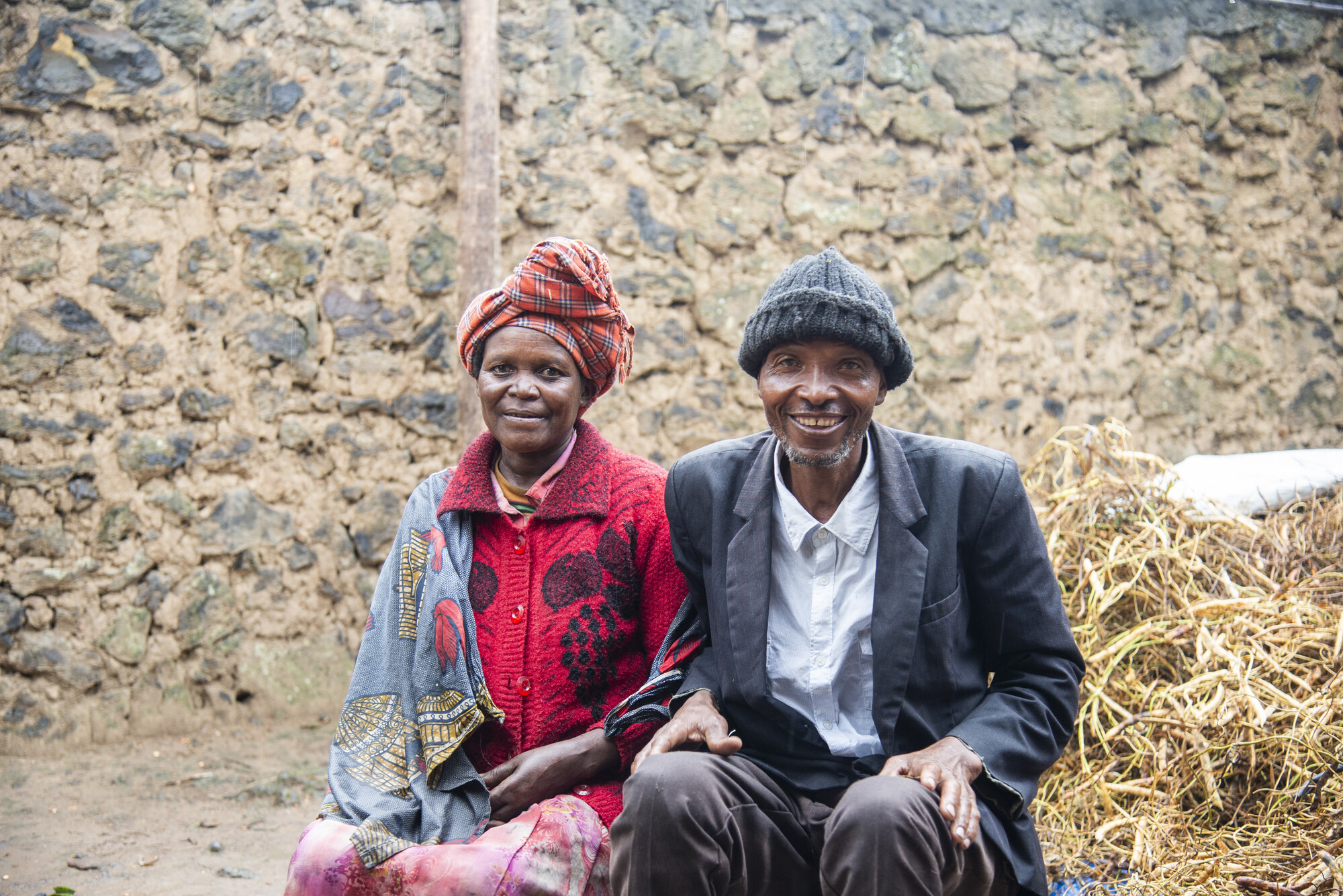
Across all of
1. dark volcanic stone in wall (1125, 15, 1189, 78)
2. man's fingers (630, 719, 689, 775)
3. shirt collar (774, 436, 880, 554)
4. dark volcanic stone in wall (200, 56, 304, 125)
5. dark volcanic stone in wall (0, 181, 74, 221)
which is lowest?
man's fingers (630, 719, 689, 775)

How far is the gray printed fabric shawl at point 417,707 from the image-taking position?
201cm

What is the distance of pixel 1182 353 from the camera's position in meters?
4.90

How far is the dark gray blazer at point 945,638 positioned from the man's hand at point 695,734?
0.22 feet

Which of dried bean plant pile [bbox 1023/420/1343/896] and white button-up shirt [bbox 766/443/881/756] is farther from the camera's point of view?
dried bean plant pile [bbox 1023/420/1343/896]

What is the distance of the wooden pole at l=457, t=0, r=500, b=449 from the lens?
13.1 feet

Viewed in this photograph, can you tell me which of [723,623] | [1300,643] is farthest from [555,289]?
[1300,643]

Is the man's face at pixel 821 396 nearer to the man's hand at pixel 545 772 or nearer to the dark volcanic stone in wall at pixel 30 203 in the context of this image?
the man's hand at pixel 545 772

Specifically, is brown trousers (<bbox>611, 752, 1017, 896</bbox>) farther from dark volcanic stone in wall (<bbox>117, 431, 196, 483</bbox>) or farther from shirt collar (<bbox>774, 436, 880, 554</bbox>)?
dark volcanic stone in wall (<bbox>117, 431, 196, 483</bbox>)

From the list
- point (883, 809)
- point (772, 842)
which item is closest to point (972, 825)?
point (883, 809)

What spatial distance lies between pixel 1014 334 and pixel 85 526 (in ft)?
12.9

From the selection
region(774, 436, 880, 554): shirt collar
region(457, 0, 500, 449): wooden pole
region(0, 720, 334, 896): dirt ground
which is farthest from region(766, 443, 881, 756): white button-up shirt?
region(457, 0, 500, 449): wooden pole

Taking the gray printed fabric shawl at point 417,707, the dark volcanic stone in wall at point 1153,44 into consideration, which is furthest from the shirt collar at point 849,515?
the dark volcanic stone in wall at point 1153,44

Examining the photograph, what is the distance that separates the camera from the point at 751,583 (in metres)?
1.99

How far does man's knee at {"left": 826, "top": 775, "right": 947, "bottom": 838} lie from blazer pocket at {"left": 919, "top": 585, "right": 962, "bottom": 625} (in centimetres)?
33
